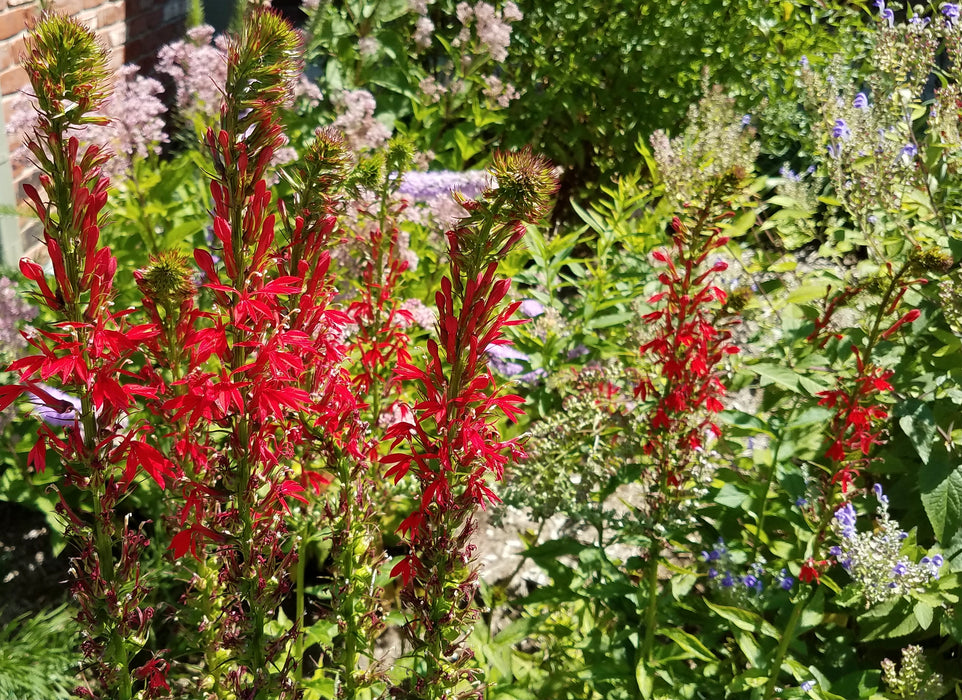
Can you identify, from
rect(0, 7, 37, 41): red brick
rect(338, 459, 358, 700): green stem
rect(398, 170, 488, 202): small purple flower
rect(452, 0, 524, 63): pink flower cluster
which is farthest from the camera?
rect(452, 0, 524, 63): pink flower cluster

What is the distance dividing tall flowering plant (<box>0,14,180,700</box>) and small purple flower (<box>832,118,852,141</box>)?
1832 mm

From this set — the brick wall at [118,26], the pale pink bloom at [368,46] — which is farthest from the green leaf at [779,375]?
the brick wall at [118,26]

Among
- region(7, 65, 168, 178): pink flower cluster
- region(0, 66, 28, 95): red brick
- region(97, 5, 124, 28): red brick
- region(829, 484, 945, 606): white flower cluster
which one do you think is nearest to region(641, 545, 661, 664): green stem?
region(829, 484, 945, 606): white flower cluster

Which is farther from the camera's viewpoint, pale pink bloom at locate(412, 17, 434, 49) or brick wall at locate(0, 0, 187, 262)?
pale pink bloom at locate(412, 17, 434, 49)

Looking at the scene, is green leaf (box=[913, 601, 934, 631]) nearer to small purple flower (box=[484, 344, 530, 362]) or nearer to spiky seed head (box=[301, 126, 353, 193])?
small purple flower (box=[484, 344, 530, 362])

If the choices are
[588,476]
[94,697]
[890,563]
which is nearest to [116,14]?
[588,476]

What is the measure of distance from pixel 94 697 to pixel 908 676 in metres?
1.54

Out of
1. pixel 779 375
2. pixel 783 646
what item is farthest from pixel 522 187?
pixel 783 646

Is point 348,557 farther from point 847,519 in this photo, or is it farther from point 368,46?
point 368,46

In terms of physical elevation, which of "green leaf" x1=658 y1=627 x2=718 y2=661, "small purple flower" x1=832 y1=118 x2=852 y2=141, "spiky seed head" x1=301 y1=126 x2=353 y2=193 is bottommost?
"green leaf" x1=658 y1=627 x2=718 y2=661

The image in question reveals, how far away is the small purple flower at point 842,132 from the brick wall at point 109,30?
2110mm

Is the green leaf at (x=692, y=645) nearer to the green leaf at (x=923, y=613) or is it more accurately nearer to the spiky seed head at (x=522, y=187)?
the green leaf at (x=923, y=613)

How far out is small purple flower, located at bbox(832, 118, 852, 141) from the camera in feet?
7.22

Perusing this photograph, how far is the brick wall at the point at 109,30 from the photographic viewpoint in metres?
3.10
